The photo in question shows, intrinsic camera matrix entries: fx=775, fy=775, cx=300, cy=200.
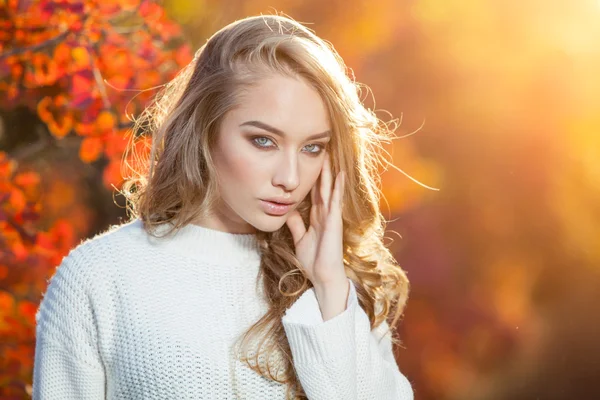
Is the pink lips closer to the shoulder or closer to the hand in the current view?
the hand

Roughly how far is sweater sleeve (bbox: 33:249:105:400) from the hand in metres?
0.56

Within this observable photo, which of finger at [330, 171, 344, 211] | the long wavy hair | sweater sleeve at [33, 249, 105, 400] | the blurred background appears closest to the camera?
sweater sleeve at [33, 249, 105, 400]

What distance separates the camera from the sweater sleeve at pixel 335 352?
6.12 feet

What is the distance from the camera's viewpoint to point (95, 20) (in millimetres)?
3510

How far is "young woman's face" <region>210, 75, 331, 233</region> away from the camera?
1837mm

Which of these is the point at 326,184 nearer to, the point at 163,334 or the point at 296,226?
the point at 296,226

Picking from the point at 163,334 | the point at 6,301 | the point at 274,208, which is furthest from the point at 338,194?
the point at 6,301

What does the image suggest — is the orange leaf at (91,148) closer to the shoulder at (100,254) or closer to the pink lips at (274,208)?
the shoulder at (100,254)

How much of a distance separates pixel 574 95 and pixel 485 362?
1607mm

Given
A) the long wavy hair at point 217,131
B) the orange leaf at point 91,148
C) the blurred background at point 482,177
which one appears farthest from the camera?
the blurred background at point 482,177

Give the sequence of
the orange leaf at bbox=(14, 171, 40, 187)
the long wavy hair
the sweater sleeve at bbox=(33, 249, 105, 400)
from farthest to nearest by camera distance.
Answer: the orange leaf at bbox=(14, 171, 40, 187) → the long wavy hair → the sweater sleeve at bbox=(33, 249, 105, 400)

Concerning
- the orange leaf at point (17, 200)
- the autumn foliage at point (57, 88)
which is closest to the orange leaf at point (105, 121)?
the autumn foliage at point (57, 88)

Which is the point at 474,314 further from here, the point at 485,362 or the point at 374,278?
the point at 374,278

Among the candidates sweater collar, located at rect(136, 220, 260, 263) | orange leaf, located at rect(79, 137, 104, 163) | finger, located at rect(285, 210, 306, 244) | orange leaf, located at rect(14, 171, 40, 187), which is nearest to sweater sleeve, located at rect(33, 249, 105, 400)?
sweater collar, located at rect(136, 220, 260, 263)
